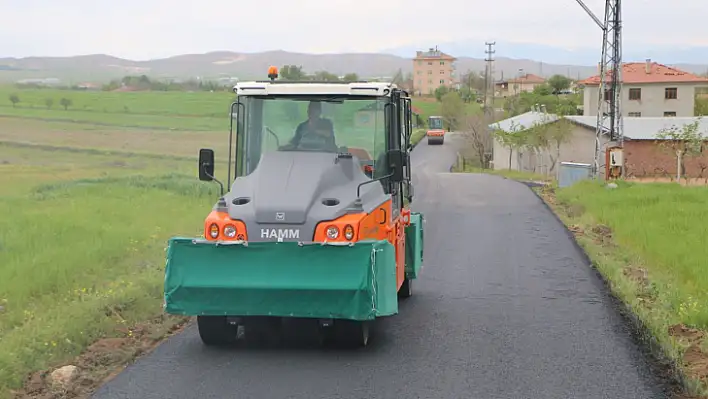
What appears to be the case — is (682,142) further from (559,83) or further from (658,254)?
Result: (559,83)

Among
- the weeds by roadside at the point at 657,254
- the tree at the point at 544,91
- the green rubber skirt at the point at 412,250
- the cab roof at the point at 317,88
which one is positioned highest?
the tree at the point at 544,91

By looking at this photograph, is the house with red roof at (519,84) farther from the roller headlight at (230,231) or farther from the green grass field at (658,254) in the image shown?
the roller headlight at (230,231)

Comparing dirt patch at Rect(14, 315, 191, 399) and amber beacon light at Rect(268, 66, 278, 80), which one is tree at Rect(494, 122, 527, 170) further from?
Answer: dirt patch at Rect(14, 315, 191, 399)

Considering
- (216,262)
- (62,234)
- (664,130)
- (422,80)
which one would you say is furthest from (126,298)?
(422,80)

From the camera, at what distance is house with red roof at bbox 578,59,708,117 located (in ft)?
236

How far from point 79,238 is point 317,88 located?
298 inches

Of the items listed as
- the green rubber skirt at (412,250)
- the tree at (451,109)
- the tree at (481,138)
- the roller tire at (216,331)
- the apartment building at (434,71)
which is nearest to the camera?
the roller tire at (216,331)

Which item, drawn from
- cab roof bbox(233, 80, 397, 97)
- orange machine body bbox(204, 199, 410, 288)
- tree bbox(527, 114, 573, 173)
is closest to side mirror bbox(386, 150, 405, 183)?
orange machine body bbox(204, 199, 410, 288)

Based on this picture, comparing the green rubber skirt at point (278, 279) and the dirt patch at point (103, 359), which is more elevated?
the green rubber skirt at point (278, 279)

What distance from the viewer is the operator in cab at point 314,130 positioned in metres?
9.36

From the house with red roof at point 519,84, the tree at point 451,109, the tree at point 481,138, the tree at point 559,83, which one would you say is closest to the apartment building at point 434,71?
the house with red roof at point 519,84

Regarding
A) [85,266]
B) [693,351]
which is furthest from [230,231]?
[85,266]

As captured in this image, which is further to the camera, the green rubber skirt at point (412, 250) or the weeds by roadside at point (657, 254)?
the green rubber skirt at point (412, 250)

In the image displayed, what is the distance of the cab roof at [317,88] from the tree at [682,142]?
118ft
